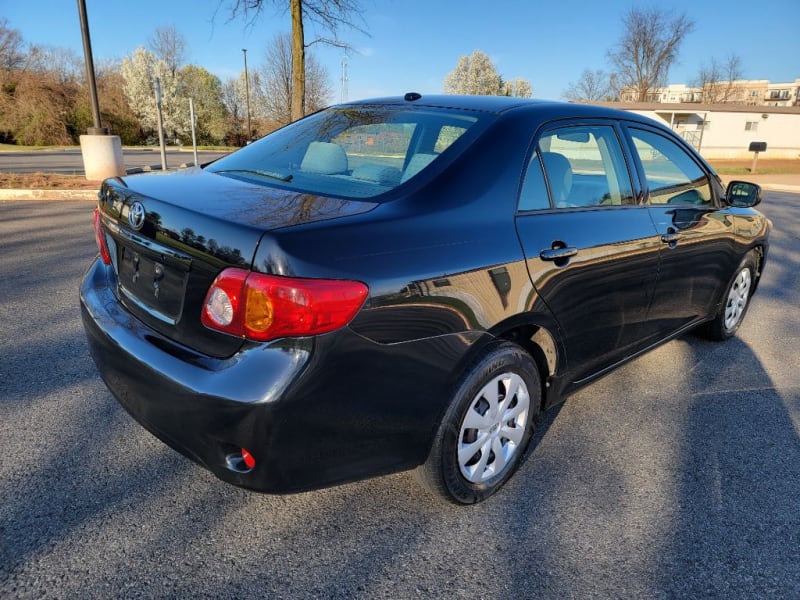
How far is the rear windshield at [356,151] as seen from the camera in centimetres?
228

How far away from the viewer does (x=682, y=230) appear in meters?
3.21

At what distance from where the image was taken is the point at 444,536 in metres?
2.15

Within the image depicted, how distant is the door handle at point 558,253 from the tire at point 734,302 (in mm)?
2206

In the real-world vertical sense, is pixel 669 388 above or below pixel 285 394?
below

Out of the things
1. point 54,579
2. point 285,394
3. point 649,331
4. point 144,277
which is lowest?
point 54,579

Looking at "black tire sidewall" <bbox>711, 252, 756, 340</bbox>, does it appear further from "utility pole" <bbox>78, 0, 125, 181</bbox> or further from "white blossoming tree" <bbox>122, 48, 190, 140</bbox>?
"white blossoming tree" <bbox>122, 48, 190, 140</bbox>

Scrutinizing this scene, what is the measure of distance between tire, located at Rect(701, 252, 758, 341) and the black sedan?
133 centimetres

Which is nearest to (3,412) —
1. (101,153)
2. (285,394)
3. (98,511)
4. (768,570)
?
(98,511)

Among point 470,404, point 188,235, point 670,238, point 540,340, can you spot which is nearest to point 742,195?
point 670,238

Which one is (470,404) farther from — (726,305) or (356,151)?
(726,305)

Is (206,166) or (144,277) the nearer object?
(144,277)

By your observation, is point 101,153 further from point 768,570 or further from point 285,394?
point 768,570

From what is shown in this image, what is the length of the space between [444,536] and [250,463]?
849 millimetres

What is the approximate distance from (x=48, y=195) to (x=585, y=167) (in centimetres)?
1106
